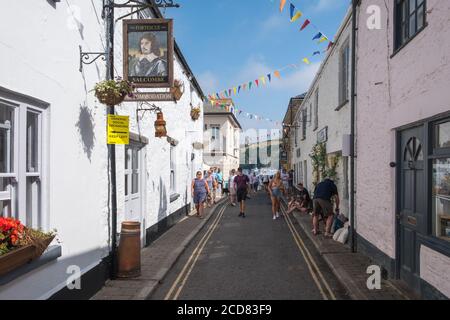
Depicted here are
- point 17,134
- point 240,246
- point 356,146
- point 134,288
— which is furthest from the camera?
point 240,246

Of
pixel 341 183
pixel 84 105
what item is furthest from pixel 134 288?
pixel 341 183

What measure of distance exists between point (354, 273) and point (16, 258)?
17.2 ft

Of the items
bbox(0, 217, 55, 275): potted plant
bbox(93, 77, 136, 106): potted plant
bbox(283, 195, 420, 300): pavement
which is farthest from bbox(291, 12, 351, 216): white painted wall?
bbox(0, 217, 55, 275): potted plant

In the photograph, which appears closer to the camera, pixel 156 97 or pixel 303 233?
pixel 156 97

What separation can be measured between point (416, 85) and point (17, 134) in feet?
16.2

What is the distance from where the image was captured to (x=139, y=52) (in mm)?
6547

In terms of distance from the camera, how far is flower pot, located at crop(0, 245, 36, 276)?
3.57 meters

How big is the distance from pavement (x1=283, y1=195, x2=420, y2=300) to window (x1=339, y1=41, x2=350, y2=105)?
375 cm

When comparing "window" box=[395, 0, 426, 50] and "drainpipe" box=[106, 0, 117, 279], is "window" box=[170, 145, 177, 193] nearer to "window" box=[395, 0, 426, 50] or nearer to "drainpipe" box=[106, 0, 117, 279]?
"drainpipe" box=[106, 0, 117, 279]

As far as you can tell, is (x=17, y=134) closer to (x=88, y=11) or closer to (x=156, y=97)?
(x=88, y=11)

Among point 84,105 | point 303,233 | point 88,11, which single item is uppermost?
point 88,11

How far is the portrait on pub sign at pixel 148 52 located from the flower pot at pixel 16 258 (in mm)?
3383

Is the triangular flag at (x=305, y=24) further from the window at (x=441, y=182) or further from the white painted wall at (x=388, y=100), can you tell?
the window at (x=441, y=182)

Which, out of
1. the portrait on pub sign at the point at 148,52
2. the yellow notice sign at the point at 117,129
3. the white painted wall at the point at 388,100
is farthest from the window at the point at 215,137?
the yellow notice sign at the point at 117,129
